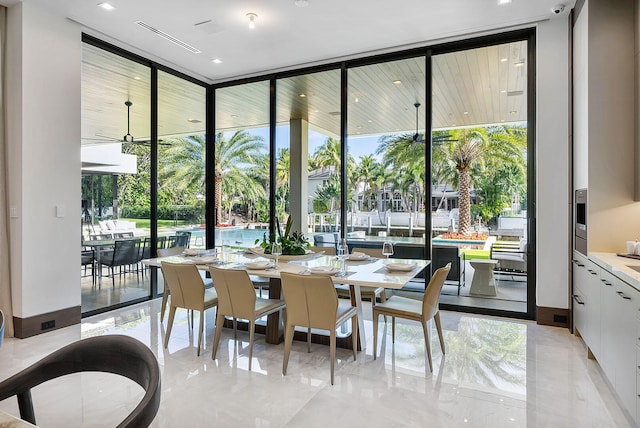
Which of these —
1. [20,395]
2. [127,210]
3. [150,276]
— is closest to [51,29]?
[127,210]

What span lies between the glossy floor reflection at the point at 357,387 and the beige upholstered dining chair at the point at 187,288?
0.40 metres

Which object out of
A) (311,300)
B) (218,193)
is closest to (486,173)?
(311,300)

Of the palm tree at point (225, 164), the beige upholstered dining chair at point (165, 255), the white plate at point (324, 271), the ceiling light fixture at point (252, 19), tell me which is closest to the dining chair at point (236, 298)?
the white plate at point (324, 271)

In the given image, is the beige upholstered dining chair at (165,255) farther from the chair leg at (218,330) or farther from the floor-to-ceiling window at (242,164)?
the floor-to-ceiling window at (242,164)

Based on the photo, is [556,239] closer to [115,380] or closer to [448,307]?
[448,307]

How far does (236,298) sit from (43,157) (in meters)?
2.63

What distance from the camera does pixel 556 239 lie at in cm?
423

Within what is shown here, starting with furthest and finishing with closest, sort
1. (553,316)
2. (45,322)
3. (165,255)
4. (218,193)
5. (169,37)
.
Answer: (218,193) → (169,37) → (165,255) → (553,316) → (45,322)

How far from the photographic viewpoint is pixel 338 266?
3516 millimetres

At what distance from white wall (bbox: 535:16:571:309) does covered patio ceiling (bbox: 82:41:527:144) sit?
32 cm

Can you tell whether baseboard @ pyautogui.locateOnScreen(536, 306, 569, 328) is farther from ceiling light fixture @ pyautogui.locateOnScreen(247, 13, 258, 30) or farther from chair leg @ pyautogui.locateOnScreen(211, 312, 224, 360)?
ceiling light fixture @ pyautogui.locateOnScreen(247, 13, 258, 30)

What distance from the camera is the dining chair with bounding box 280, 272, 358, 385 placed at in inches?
112

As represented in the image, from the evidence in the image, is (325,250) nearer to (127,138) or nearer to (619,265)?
(619,265)

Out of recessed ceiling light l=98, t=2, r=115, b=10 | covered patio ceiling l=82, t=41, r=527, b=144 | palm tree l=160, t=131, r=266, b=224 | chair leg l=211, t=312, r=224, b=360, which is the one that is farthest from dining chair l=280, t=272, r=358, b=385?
palm tree l=160, t=131, r=266, b=224
